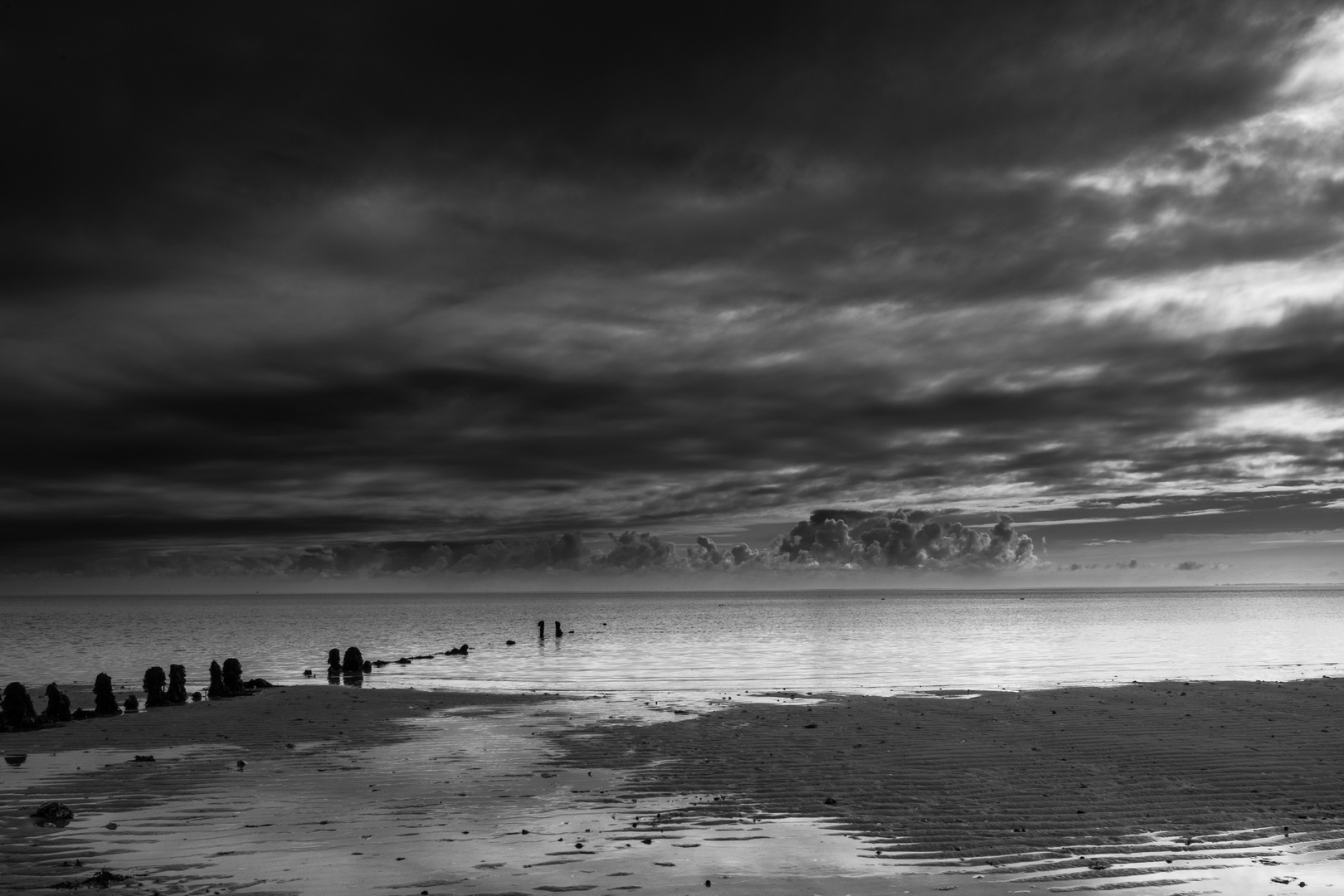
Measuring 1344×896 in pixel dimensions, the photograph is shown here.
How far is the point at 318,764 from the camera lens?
21344 mm

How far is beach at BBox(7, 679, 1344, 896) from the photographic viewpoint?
41.4 ft

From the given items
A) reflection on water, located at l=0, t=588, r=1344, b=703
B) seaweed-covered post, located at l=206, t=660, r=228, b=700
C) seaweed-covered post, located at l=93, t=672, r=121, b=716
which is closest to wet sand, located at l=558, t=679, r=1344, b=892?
reflection on water, located at l=0, t=588, r=1344, b=703

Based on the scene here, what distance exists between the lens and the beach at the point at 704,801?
12.6 metres

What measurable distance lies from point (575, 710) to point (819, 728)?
882cm

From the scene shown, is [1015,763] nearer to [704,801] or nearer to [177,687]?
[704,801]

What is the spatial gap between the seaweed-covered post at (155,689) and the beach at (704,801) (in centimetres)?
564

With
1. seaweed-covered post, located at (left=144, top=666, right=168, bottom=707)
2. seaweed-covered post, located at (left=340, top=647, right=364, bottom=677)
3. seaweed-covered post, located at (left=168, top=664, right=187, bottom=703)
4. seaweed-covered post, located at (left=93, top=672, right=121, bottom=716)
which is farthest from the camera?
seaweed-covered post, located at (left=340, top=647, right=364, bottom=677)

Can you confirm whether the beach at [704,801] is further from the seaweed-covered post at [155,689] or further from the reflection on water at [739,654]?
the reflection on water at [739,654]

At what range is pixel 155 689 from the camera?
3528 cm

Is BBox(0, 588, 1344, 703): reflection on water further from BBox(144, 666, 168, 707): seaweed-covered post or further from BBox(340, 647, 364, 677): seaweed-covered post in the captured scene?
BBox(144, 666, 168, 707): seaweed-covered post

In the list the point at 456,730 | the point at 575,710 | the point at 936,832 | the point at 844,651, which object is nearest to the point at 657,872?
the point at 936,832

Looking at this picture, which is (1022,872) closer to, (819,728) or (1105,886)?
(1105,886)

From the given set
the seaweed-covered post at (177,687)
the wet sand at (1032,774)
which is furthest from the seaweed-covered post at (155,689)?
the wet sand at (1032,774)

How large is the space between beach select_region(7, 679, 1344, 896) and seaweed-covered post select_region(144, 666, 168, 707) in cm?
564
